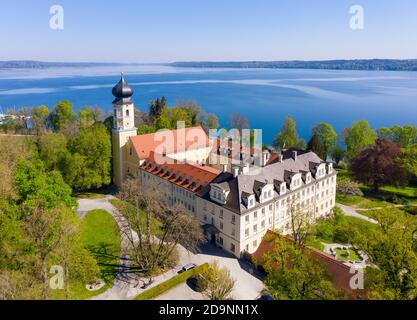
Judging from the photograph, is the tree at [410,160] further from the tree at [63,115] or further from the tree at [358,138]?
the tree at [63,115]

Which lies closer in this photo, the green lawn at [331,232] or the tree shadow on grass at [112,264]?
the tree shadow on grass at [112,264]

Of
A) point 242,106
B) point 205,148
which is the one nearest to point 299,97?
point 242,106

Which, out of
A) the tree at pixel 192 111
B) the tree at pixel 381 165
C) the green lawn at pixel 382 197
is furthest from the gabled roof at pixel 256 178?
the tree at pixel 192 111

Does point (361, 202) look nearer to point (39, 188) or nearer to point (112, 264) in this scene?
point (112, 264)

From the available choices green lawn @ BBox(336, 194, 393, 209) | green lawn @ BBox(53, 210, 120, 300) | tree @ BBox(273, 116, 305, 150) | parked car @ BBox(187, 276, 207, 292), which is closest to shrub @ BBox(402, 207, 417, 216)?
green lawn @ BBox(336, 194, 393, 209)

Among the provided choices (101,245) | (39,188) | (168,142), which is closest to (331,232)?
(101,245)
